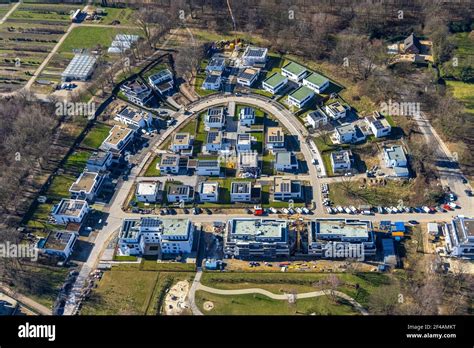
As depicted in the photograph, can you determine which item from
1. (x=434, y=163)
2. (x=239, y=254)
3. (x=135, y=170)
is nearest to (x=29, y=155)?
(x=135, y=170)

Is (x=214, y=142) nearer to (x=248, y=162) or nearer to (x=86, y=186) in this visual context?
(x=248, y=162)

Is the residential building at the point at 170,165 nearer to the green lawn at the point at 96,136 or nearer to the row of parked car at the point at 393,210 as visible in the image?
the green lawn at the point at 96,136

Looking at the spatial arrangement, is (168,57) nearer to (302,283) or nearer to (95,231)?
(95,231)

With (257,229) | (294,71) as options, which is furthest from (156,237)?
(294,71)

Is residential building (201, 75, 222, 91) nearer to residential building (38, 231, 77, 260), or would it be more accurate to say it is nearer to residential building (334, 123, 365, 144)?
residential building (334, 123, 365, 144)

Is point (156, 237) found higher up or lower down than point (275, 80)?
lower down
